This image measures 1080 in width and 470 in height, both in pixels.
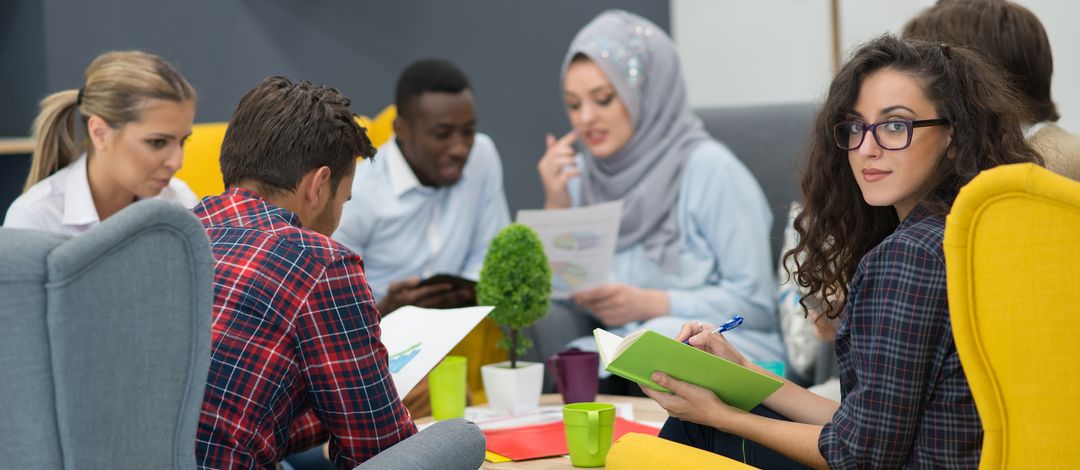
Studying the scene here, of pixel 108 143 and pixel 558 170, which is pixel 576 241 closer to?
pixel 558 170

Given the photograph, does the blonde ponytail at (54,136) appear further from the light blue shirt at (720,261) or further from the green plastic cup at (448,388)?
the light blue shirt at (720,261)

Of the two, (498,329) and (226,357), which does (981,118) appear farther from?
(498,329)

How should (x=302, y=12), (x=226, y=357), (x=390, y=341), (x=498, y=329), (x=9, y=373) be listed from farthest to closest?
(x=302, y=12), (x=498, y=329), (x=390, y=341), (x=226, y=357), (x=9, y=373)

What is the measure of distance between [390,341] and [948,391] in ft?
3.45

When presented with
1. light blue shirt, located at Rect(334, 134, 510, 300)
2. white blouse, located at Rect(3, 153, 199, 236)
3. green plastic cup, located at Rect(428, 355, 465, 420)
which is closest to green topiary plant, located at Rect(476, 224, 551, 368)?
green plastic cup, located at Rect(428, 355, 465, 420)

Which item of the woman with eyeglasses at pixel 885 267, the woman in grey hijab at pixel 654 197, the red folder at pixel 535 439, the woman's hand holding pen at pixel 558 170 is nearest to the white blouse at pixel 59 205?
the red folder at pixel 535 439

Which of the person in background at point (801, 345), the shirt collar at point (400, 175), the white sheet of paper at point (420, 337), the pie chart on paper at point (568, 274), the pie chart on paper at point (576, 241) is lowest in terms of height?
the person in background at point (801, 345)

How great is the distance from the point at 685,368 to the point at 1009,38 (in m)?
1.10

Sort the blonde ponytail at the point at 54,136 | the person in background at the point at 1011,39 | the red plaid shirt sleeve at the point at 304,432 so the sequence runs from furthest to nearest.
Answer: the blonde ponytail at the point at 54,136 → the person in background at the point at 1011,39 → the red plaid shirt sleeve at the point at 304,432

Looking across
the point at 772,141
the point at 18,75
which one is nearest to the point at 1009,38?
the point at 772,141

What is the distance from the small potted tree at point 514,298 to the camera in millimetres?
2285

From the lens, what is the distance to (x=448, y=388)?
2213 mm

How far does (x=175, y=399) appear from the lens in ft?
3.66

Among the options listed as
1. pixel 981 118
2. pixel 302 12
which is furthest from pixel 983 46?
pixel 302 12
